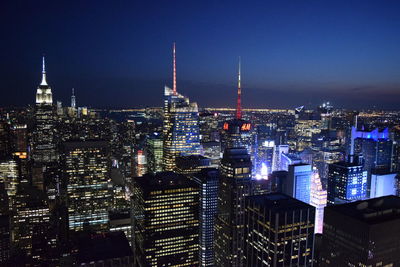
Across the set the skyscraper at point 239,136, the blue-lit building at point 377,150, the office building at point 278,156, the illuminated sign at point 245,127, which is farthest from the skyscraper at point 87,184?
the blue-lit building at point 377,150

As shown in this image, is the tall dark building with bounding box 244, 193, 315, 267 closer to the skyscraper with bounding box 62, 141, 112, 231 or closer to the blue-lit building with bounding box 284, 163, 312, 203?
the blue-lit building with bounding box 284, 163, 312, 203

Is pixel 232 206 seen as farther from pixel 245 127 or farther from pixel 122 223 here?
pixel 245 127

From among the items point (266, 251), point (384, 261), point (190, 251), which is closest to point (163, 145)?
point (190, 251)

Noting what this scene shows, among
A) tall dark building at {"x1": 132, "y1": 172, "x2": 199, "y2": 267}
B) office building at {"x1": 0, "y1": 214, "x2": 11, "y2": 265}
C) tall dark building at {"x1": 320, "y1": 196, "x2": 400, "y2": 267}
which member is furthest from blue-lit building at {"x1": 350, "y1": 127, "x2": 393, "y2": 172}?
office building at {"x1": 0, "y1": 214, "x2": 11, "y2": 265}

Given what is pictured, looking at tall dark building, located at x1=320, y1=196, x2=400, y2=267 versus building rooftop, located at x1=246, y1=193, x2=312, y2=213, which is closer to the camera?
tall dark building, located at x1=320, y1=196, x2=400, y2=267

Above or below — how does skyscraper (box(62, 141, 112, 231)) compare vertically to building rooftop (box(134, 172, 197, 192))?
below
